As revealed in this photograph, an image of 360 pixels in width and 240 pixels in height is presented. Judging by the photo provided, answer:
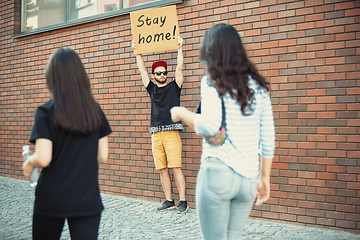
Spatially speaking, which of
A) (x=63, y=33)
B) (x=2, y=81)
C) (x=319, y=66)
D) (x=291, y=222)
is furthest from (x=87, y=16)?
(x=291, y=222)

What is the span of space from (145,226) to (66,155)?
2629 millimetres

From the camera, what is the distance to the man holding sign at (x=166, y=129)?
503 centimetres

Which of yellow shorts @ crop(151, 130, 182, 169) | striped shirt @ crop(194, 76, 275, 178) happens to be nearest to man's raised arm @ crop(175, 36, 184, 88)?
yellow shorts @ crop(151, 130, 182, 169)

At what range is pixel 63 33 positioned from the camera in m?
6.96

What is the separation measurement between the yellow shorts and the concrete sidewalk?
2.30 ft

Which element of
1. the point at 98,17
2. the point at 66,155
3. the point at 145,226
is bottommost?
the point at 145,226

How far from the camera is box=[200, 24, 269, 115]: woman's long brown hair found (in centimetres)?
185

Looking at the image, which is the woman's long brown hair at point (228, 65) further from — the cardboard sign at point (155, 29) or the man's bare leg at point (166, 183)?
the man's bare leg at point (166, 183)

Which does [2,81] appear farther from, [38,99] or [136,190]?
[136,190]

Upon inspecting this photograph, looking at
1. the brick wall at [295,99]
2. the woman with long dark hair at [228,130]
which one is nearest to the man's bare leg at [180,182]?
the brick wall at [295,99]

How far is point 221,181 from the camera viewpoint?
1.84 metres

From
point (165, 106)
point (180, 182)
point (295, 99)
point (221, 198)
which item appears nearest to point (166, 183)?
point (180, 182)

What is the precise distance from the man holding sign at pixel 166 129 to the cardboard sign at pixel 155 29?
0.17 meters

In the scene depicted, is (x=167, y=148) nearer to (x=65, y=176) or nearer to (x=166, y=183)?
(x=166, y=183)
